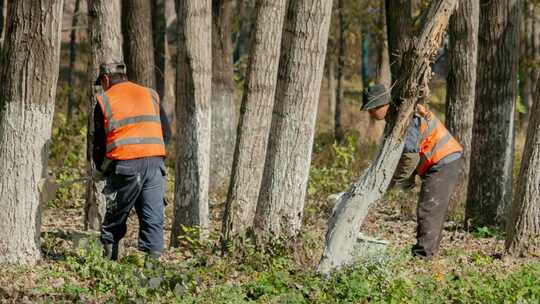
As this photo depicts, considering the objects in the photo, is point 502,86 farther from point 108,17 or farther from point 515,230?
point 108,17

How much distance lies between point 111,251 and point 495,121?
18.1 feet

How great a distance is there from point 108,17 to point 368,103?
338 cm

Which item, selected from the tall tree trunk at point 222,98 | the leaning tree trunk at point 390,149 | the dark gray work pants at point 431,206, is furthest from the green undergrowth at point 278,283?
the tall tree trunk at point 222,98

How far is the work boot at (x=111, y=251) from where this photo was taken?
9070 millimetres

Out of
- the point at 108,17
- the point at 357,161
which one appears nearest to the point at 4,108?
the point at 108,17

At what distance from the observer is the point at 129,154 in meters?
8.70

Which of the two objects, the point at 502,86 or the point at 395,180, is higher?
the point at 502,86

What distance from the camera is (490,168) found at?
38.7 feet

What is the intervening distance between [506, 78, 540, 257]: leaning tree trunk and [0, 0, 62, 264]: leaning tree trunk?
4786 mm

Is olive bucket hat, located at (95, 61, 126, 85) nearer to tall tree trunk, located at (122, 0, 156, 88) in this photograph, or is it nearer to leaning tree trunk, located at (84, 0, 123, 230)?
leaning tree trunk, located at (84, 0, 123, 230)

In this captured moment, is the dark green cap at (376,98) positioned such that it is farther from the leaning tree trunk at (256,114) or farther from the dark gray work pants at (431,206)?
the leaning tree trunk at (256,114)

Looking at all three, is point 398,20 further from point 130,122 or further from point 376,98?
point 130,122

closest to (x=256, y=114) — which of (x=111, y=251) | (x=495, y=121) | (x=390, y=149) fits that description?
(x=111, y=251)

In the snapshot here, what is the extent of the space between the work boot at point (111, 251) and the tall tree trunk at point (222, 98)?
23.4 feet
